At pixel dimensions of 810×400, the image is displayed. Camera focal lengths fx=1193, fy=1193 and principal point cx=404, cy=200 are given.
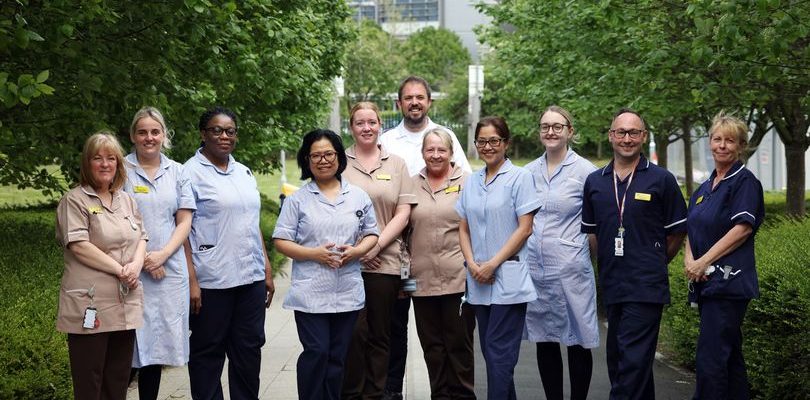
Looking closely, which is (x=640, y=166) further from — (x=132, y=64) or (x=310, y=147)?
(x=132, y=64)

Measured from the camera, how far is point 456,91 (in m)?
70.1

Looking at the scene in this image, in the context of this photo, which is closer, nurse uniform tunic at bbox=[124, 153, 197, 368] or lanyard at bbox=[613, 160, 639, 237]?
nurse uniform tunic at bbox=[124, 153, 197, 368]

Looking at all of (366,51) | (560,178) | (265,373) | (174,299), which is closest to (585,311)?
(560,178)

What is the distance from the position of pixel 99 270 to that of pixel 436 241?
238 centimetres

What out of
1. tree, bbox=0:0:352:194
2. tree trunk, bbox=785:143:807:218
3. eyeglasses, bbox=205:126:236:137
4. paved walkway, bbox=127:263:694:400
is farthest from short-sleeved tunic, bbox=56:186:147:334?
tree trunk, bbox=785:143:807:218

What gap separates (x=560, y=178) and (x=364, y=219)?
55.2 inches

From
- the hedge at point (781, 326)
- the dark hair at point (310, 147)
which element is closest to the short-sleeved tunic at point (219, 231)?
the dark hair at point (310, 147)

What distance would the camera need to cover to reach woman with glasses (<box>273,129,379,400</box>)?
746 cm

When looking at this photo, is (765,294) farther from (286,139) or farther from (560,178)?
(286,139)

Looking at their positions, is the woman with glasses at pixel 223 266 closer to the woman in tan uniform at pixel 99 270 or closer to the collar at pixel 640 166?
the woman in tan uniform at pixel 99 270

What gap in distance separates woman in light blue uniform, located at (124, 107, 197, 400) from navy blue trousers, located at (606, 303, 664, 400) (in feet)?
9.00

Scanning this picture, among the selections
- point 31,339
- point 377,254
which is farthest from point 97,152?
point 377,254

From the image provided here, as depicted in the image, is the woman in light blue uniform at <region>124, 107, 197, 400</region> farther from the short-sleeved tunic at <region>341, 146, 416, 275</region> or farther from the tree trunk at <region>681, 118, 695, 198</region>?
the tree trunk at <region>681, 118, 695, 198</region>

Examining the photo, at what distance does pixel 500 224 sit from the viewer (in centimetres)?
767
